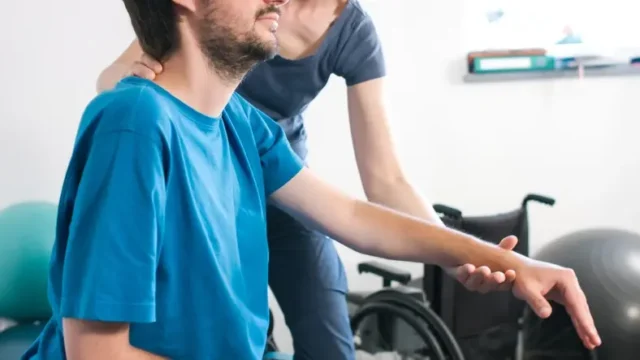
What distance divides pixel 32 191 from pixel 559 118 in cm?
178

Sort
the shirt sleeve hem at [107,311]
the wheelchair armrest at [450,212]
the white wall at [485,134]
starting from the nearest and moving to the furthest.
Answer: the shirt sleeve hem at [107,311] → the wheelchair armrest at [450,212] → the white wall at [485,134]

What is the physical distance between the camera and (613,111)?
8.26 feet

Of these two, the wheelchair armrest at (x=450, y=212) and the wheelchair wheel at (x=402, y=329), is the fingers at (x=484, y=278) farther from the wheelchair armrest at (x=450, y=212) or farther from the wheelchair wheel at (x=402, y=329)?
the wheelchair armrest at (x=450, y=212)

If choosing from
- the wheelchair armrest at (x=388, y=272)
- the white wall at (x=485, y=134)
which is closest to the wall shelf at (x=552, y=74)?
the white wall at (x=485, y=134)

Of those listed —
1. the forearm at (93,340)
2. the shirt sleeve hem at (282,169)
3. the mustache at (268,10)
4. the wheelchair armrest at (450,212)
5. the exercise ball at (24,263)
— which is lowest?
the wheelchair armrest at (450,212)

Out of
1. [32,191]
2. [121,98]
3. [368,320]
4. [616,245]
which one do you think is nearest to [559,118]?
[616,245]

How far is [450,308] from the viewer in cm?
216

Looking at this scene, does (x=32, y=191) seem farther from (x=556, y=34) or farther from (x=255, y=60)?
(x=556, y=34)

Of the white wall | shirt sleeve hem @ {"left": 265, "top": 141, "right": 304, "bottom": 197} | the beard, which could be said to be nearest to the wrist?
shirt sleeve hem @ {"left": 265, "top": 141, "right": 304, "bottom": 197}

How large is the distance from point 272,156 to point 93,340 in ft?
1.49

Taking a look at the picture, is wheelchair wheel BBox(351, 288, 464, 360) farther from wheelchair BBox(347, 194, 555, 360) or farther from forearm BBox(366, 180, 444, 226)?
forearm BBox(366, 180, 444, 226)

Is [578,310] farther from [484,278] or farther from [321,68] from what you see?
[321,68]

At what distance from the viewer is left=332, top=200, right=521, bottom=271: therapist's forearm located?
3.44ft

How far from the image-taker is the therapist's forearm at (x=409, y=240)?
1049 millimetres
